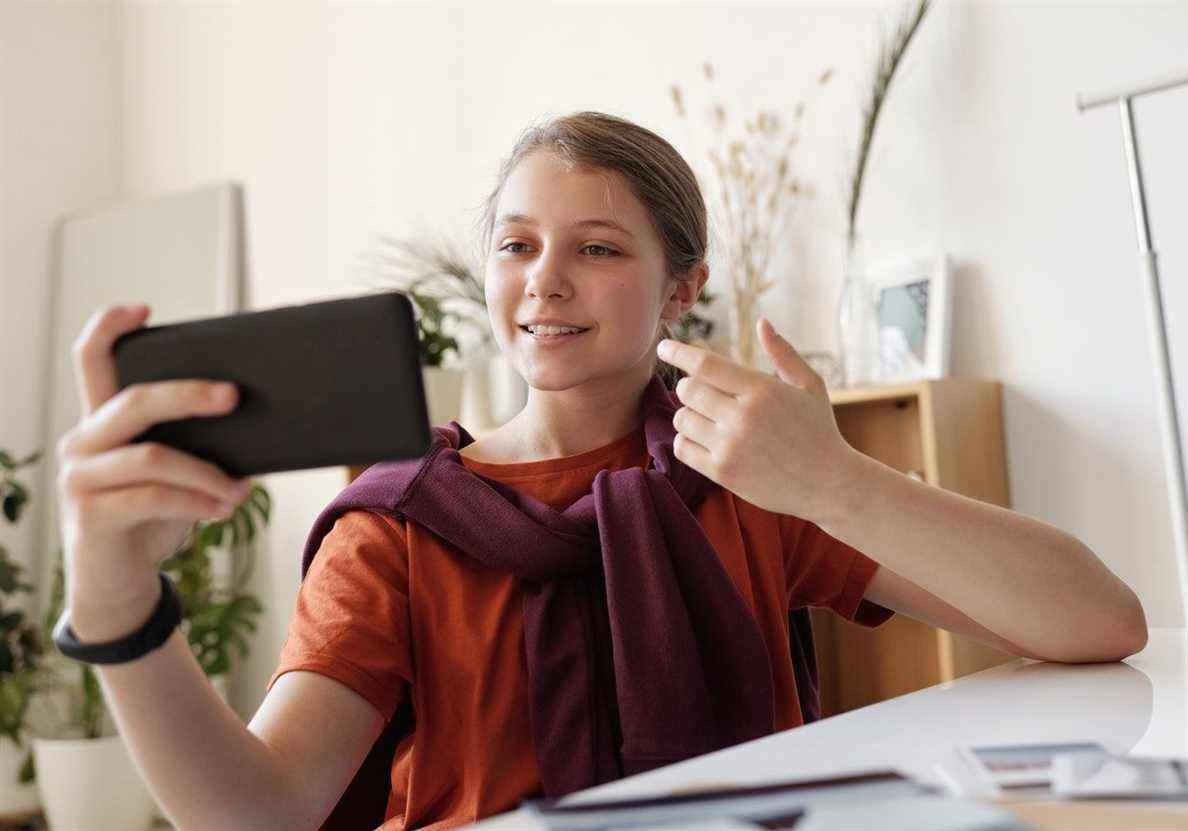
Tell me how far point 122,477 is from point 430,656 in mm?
490

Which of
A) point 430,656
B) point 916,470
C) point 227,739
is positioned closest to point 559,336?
point 430,656

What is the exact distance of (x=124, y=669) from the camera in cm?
85

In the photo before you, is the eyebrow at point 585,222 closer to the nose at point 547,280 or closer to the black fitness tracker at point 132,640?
the nose at point 547,280

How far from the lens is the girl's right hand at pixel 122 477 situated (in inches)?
30.2

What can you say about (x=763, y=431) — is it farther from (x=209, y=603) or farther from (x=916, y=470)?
(x=209, y=603)

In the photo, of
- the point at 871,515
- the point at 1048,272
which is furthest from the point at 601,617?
the point at 1048,272

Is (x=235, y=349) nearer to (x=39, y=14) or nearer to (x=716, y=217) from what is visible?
(x=716, y=217)

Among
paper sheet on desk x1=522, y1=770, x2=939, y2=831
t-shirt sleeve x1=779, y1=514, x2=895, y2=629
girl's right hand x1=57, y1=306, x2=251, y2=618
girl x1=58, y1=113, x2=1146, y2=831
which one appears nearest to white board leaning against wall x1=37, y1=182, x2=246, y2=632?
girl x1=58, y1=113, x2=1146, y2=831

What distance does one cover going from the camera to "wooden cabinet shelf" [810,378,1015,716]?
2.33 meters

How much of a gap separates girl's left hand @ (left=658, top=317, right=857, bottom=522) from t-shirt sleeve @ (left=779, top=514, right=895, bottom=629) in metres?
0.36

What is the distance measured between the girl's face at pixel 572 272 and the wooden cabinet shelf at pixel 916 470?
3.21ft

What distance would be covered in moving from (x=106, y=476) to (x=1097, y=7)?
2.18 meters

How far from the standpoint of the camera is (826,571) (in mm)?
1348

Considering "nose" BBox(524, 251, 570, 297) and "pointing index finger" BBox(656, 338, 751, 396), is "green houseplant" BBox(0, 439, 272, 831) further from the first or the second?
"pointing index finger" BBox(656, 338, 751, 396)
